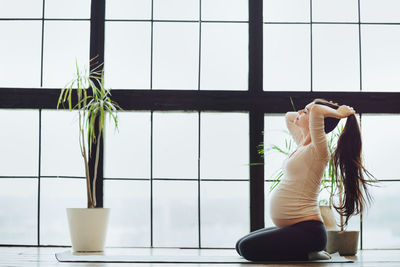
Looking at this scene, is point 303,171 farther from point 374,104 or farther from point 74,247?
point 74,247

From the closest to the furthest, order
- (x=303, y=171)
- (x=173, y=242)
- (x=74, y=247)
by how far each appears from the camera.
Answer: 1. (x=303, y=171)
2. (x=74, y=247)
3. (x=173, y=242)

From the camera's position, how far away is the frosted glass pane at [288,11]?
15.0ft

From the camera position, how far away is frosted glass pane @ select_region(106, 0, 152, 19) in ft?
14.9

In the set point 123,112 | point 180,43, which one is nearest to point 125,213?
point 123,112

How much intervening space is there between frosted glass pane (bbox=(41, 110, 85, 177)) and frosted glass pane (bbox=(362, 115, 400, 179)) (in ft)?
7.31

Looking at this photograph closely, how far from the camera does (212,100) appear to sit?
4430 millimetres

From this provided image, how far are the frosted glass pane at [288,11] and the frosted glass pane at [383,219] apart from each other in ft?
4.82

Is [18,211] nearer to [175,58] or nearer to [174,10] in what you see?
[175,58]

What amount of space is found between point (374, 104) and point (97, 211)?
2.24 metres

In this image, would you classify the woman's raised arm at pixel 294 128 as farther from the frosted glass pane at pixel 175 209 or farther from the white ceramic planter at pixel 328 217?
the frosted glass pane at pixel 175 209

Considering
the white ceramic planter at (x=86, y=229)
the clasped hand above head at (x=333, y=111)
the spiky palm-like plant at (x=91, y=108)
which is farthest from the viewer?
the spiky palm-like plant at (x=91, y=108)

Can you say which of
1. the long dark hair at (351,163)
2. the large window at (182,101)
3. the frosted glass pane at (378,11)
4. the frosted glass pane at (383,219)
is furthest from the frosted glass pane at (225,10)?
the frosted glass pane at (383,219)

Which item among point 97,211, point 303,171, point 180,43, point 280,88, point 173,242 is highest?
point 180,43

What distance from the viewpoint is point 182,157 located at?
444 centimetres
